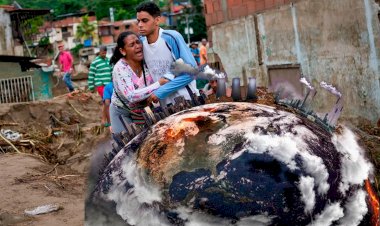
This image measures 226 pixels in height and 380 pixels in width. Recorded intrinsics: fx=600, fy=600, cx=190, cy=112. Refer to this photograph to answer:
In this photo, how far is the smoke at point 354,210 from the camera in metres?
2.35

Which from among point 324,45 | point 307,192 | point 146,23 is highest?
point 146,23

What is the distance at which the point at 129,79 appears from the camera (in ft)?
12.7

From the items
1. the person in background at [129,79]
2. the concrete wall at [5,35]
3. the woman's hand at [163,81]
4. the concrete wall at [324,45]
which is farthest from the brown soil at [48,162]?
the concrete wall at [5,35]

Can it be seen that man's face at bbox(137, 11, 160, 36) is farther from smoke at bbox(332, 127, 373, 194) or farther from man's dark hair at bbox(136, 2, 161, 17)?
smoke at bbox(332, 127, 373, 194)

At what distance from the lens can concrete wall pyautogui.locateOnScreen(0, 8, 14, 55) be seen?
1177 inches

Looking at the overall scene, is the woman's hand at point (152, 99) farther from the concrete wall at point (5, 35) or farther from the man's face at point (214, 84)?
the concrete wall at point (5, 35)

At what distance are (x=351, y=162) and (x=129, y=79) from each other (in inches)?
70.9

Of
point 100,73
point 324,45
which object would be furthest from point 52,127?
point 324,45

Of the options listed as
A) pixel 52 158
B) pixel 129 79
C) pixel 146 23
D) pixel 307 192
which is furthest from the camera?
pixel 52 158

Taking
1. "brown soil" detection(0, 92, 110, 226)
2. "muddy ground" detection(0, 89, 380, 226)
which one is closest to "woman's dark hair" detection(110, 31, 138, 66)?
"muddy ground" detection(0, 89, 380, 226)

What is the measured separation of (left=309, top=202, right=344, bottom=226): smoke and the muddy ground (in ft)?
1.34

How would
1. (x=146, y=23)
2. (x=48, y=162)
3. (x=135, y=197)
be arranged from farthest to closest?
1. (x=48, y=162)
2. (x=146, y=23)
3. (x=135, y=197)

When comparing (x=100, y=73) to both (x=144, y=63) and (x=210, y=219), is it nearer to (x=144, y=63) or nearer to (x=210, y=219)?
(x=144, y=63)

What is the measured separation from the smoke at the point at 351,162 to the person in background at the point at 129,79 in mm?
1384
